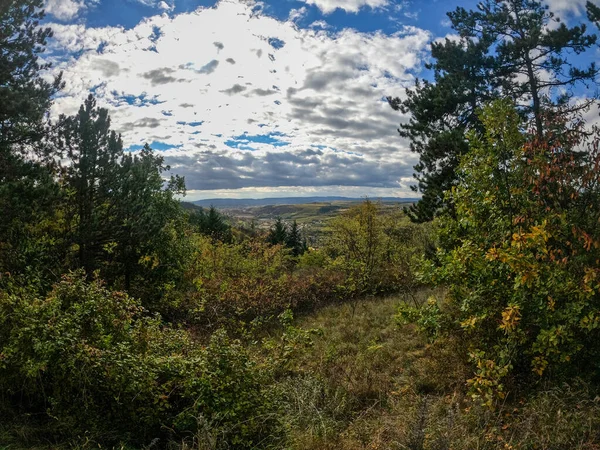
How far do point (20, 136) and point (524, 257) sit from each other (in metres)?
12.1

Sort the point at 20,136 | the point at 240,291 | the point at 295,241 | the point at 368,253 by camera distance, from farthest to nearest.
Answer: the point at 295,241, the point at 368,253, the point at 240,291, the point at 20,136

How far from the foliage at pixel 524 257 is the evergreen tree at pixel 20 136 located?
9.77m

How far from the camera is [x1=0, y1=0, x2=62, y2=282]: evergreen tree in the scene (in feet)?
28.7

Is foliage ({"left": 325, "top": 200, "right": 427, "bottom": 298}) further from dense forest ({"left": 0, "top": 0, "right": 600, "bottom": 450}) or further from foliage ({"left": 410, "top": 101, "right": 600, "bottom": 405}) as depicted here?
foliage ({"left": 410, "top": 101, "right": 600, "bottom": 405})

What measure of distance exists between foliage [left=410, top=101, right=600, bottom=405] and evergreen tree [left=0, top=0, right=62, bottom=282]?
32.1ft

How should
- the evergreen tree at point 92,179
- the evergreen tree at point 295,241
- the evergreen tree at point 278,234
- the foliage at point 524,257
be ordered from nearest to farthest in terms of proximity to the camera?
the foliage at point 524,257 → the evergreen tree at point 92,179 → the evergreen tree at point 278,234 → the evergreen tree at point 295,241

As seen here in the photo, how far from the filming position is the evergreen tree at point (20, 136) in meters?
8.73

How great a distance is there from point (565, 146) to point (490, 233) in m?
1.79

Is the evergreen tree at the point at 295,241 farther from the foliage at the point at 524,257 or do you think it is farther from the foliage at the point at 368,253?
the foliage at the point at 524,257

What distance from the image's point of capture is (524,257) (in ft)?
15.9

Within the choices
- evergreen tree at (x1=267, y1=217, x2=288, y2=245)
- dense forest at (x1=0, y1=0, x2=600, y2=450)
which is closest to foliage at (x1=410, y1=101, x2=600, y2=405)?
dense forest at (x1=0, y1=0, x2=600, y2=450)

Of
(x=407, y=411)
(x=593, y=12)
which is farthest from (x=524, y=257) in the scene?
(x=593, y=12)

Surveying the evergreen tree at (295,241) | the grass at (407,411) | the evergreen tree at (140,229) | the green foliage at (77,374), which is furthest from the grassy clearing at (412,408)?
the evergreen tree at (295,241)

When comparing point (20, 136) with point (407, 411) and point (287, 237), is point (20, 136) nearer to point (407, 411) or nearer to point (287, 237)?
point (407, 411)
